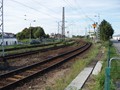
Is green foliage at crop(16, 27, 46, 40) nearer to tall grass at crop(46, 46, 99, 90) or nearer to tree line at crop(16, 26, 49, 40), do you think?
tree line at crop(16, 26, 49, 40)

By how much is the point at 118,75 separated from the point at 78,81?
2.59 meters

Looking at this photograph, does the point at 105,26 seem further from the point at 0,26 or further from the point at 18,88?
the point at 18,88

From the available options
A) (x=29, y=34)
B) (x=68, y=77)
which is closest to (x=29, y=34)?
(x=29, y=34)

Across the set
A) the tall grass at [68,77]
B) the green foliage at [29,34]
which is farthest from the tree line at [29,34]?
the tall grass at [68,77]

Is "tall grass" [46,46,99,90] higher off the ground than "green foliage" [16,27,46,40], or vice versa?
"green foliage" [16,27,46,40]

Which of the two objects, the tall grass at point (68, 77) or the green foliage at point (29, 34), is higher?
the green foliage at point (29, 34)

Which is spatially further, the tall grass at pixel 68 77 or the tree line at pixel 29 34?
the tree line at pixel 29 34

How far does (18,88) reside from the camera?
485 inches

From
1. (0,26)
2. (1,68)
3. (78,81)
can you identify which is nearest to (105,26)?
(0,26)

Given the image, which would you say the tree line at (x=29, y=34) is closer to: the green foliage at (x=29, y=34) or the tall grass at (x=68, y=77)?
the green foliage at (x=29, y=34)

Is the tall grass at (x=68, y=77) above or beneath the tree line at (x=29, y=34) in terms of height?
beneath

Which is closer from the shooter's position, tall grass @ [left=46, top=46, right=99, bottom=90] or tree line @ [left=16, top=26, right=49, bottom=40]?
tall grass @ [left=46, top=46, right=99, bottom=90]

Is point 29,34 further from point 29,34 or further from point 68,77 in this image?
point 68,77

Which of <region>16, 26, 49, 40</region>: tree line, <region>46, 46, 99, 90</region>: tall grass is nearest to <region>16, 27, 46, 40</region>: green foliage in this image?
<region>16, 26, 49, 40</region>: tree line
